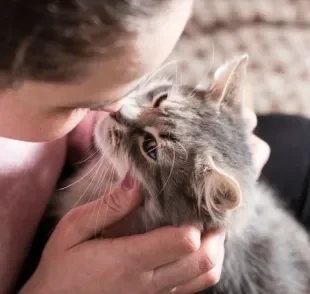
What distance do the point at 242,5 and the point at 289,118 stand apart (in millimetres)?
606

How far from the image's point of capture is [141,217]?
1010 mm

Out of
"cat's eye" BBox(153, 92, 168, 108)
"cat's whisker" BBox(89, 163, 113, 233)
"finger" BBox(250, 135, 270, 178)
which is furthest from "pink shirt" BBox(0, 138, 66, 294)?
"finger" BBox(250, 135, 270, 178)

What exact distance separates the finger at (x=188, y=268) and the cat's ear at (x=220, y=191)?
8 centimetres

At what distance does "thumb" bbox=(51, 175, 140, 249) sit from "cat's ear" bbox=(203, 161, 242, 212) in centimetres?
14

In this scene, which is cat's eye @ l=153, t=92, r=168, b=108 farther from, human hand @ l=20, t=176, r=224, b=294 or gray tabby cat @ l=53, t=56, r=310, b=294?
human hand @ l=20, t=176, r=224, b=294

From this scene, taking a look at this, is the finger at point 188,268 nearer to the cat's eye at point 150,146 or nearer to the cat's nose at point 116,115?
the cat's eye at point 150,146

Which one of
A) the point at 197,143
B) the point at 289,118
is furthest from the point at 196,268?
the point at 289,118

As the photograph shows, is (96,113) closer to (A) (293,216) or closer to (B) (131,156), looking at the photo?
(B) (131,156)

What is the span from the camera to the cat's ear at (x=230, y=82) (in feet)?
3.47

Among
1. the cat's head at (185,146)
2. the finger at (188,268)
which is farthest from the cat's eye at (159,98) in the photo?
the finger at (188,268)

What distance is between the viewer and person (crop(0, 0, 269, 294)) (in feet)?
1.55

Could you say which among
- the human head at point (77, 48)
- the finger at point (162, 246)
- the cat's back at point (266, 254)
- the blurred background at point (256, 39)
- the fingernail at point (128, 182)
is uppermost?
the human head at point (77, 48)

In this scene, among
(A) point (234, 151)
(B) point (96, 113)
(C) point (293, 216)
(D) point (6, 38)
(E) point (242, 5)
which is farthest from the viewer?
(E) point (242, 5)

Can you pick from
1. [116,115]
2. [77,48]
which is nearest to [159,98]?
[116,115]
